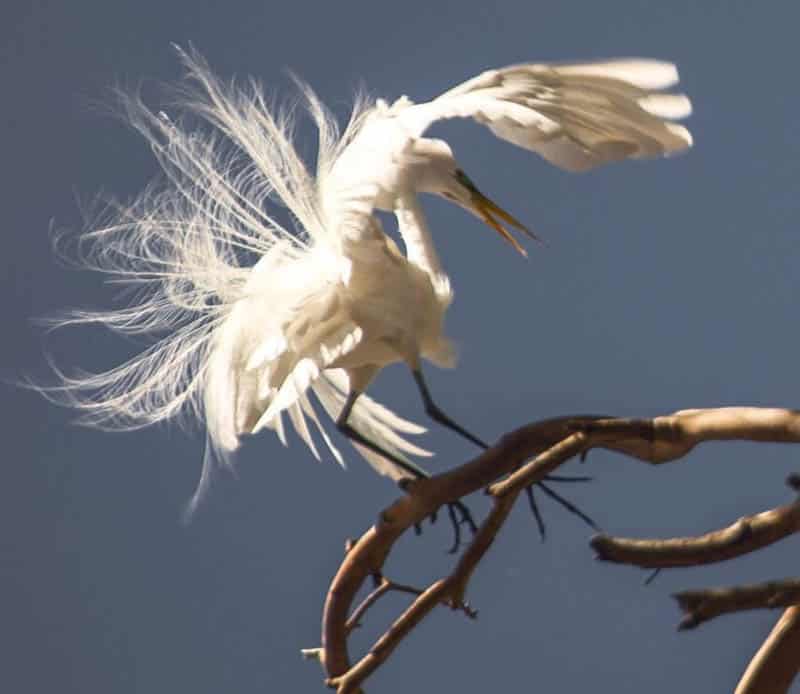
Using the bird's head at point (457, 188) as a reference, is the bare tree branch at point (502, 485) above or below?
below

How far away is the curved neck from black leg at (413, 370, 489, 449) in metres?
0.07

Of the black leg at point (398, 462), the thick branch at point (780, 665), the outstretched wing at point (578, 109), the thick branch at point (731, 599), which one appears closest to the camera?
the thick branch at point (731, 599)

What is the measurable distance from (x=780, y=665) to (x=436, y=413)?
370 millimetres

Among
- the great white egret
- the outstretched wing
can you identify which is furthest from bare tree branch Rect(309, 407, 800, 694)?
the outstretched wing

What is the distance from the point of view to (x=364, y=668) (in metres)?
0.82

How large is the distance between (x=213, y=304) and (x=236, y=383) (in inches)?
4.0

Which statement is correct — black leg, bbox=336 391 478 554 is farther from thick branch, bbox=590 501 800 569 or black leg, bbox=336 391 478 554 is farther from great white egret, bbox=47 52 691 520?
thick branch, bbox=590 501 800 569

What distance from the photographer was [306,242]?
1.12 m

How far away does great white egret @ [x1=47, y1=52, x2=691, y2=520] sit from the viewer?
38.4 inches

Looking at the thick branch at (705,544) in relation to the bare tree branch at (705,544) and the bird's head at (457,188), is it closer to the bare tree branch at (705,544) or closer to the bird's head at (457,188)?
the bare tree branch at (705,544)

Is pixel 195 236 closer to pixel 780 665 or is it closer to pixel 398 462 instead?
pixel 398 462

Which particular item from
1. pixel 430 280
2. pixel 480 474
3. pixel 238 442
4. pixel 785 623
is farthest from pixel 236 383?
pixel 785 623

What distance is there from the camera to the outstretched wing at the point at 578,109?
0.94 meters

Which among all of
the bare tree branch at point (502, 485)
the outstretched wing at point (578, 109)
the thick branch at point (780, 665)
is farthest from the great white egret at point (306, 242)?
the thick branch at point (780, 665)
